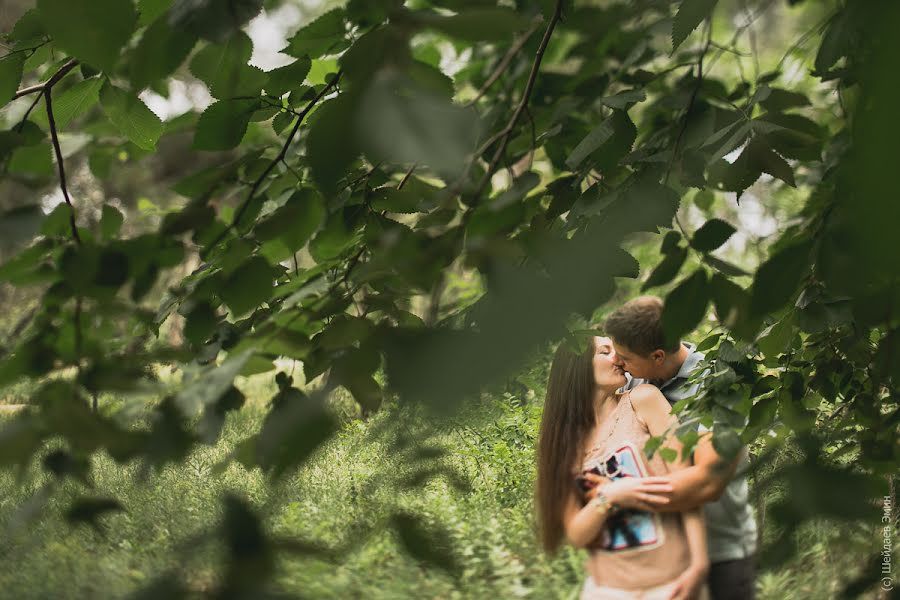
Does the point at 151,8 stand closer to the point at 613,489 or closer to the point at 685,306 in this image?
the point at 685,306

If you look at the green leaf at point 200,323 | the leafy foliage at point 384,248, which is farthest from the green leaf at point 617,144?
the green leaf at point 200,323

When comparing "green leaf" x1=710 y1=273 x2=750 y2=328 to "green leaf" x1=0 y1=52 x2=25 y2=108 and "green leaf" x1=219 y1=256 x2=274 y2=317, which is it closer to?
"green leaf" x1=219 y1=256 x2=274 y2=317

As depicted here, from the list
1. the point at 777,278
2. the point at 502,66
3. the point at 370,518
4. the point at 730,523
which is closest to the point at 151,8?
the point at 502,66

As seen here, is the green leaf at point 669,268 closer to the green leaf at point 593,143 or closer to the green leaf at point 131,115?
the green leaf at point 593,143

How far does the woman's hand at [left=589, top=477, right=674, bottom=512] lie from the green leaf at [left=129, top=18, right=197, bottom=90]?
0.84 metres

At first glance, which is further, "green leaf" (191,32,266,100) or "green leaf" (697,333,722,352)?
"green leaf" (697,333,722,352)

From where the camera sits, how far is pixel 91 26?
0.38 m

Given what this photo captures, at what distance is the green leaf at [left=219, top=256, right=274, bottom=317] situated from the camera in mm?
584

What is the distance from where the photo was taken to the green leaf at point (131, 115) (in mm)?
726

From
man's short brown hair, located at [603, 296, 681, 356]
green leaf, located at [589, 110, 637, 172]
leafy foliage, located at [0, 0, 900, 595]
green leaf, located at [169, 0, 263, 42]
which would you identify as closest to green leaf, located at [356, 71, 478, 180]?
leafy foliage, located at [0, 0, 900, 595]

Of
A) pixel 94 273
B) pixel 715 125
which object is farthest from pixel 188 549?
pixel 715 125

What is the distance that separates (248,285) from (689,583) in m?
0.81

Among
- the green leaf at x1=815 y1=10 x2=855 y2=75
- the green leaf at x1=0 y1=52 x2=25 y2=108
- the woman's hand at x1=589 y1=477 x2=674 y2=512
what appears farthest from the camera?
the woman's hand at x1=589 y1=477 x2=674 y2=512

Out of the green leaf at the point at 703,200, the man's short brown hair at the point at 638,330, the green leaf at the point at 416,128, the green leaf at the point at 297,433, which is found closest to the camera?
the green leaf at the point at 416,128
